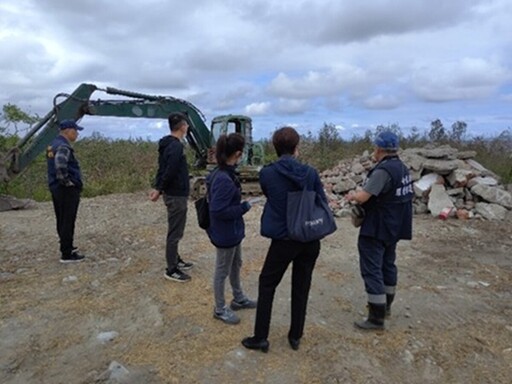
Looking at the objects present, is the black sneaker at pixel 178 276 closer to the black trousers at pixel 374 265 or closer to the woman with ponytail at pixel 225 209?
the woman with ponytail at pixel 225 209

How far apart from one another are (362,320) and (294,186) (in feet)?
Answer: 5.92

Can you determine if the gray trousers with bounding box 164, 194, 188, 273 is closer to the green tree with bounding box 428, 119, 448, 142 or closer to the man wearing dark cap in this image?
the man wearing dark cap

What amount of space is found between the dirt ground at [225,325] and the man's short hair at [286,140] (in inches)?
65.2

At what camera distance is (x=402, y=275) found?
19.9ft

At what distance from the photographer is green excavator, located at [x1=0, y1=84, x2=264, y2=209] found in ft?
29.6

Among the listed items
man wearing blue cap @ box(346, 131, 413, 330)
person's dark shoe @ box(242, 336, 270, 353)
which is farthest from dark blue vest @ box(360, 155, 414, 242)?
person's dark shoe @ box(242, 336, 270, 353)

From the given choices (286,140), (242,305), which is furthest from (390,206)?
(242,305)

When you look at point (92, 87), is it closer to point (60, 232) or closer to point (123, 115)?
point (123, 115)

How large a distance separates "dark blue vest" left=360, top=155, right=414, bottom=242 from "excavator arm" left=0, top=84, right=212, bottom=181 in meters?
7.06

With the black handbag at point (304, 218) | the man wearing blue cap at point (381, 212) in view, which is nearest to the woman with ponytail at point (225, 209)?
the black handbag at point (304, 218)

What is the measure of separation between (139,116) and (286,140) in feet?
25.3

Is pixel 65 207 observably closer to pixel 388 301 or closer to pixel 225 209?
pixel 225 209

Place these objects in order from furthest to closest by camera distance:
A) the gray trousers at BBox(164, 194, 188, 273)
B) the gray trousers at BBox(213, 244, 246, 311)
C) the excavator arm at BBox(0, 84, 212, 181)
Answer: the excavator arm at BBox(0, 84, 212, 181)
the gray trousers at BBox(164, 194, 188, 273)
the gray trousers at BBox(213, 244, 246, 311)

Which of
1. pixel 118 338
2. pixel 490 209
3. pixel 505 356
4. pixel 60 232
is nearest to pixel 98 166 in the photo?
pixel 60 232
